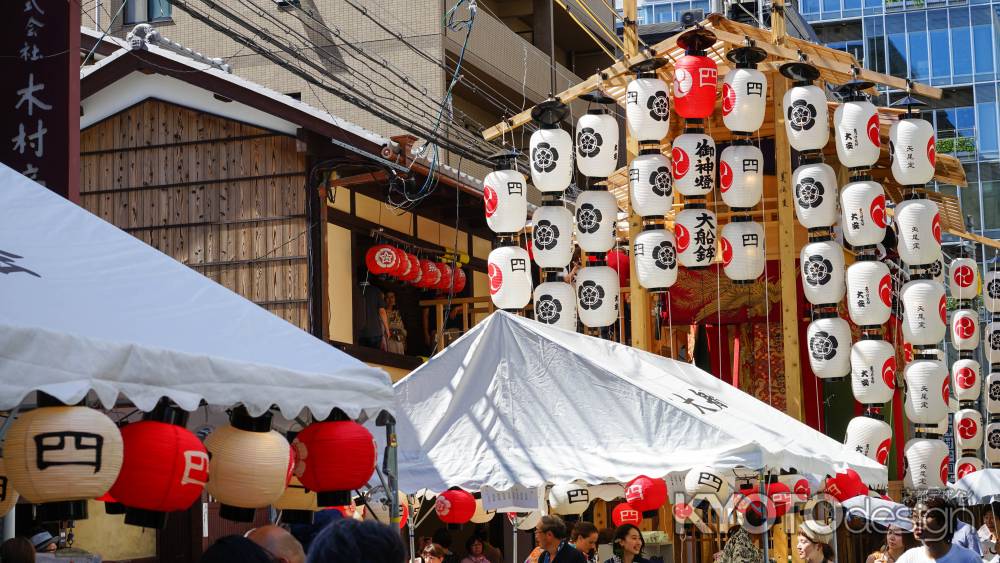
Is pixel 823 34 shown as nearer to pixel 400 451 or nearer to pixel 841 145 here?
pixel 841 145

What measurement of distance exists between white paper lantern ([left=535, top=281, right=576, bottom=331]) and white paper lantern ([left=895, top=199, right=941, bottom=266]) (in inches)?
178

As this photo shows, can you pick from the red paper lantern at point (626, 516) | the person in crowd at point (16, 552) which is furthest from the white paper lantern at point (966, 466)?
the person in crowd at point (16, 552)

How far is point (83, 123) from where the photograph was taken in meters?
19.3

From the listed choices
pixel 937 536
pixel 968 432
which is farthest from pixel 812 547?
pixel 968 432

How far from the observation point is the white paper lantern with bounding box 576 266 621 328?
1689 centimetres

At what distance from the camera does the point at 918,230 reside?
1708cm

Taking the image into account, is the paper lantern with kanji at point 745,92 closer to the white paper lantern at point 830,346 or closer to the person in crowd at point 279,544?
the white paper lantern at point 830,346

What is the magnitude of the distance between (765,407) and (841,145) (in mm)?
5477

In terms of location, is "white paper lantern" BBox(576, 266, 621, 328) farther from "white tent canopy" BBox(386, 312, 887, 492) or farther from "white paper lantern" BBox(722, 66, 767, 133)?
"white tent canopy" BBox(386, 312, 887, 492)

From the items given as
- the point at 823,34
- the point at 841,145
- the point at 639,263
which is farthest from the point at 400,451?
the point at 823,34

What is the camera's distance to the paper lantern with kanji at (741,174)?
1616cm

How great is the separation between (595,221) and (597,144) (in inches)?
39.9

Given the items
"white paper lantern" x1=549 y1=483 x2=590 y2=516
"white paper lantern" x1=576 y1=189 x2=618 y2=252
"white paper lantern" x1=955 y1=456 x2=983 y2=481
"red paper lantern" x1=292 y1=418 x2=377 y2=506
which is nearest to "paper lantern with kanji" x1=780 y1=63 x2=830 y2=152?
"white paper lantern" x1=576 y1=189 x2=618 y2=252

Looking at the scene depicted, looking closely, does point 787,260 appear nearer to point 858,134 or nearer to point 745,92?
point 858,134
